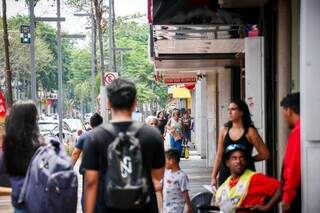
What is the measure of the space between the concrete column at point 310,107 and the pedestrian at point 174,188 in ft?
10.3

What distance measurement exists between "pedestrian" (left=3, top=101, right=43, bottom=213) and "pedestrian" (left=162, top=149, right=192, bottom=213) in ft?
10.9

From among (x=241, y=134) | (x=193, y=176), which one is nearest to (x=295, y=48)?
(x=241, y=134)

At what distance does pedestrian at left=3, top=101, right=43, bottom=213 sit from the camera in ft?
19.0

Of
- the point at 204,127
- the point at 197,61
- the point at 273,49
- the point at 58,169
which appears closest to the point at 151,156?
the point at 58,169

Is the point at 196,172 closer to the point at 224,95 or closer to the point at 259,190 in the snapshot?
the point at 224,95

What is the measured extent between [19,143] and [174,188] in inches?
136

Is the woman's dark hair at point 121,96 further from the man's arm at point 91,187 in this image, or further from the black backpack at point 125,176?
the man's arm at point 91,187

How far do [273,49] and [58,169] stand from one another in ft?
18.1

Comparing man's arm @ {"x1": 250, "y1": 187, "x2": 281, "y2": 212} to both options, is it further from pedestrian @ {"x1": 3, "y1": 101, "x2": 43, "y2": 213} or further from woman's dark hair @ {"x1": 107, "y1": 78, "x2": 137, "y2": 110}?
pedestrian @ {"x1": 3, "y1": 101, "x2": 43, "y2": 213}

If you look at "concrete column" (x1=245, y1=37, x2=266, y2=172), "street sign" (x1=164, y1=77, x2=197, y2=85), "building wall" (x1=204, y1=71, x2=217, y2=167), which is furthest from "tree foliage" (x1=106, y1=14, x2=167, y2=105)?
"concrete column" (x1=245, y1=37, x2=266, y2=172)

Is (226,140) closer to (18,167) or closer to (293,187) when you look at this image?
(293,187)

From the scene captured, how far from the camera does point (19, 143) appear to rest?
580cm

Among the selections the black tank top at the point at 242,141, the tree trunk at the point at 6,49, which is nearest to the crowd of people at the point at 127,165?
the black tank top at the point at 242,141

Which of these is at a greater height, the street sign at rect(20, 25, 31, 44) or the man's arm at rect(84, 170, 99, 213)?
the street sign at rect(20, 25, 31, 44)
